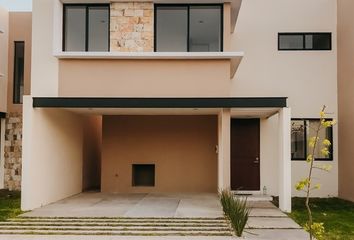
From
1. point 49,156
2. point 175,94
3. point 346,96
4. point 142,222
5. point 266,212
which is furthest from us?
point 346,96

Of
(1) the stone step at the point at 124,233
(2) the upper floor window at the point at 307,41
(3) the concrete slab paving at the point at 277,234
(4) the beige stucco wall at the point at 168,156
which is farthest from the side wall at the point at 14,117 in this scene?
(3) the concrete slab paving at the point at 277,234

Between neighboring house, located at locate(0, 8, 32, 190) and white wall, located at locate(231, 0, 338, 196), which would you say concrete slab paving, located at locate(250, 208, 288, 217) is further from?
neighboring house, located at locate(0, 8, 32, 190)

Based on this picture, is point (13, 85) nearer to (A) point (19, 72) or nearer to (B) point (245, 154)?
(A) point (19, 72)

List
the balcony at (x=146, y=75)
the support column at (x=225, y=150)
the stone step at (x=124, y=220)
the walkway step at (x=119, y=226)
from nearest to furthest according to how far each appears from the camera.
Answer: the walkway step at (x=119, y=226)
the stone step at (x=124, y=220)
the support column at (x=225, y=150)
the balcony at (x=146, y=75)

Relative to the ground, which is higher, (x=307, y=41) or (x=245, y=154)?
(x=307, y=41)

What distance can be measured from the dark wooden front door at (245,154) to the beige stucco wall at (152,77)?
362 centimetres

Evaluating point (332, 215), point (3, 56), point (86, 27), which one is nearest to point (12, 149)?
point (3, 56)

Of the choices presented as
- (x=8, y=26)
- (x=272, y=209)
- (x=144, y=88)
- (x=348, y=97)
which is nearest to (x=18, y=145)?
(x=8, y=26)

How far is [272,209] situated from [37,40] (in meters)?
8.26

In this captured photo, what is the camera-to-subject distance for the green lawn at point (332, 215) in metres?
10.6

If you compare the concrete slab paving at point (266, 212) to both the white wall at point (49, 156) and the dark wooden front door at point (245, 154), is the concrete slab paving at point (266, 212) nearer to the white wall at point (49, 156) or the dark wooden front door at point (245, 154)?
the dark wooden front door at point (245, 154)

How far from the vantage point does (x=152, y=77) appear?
14125mm

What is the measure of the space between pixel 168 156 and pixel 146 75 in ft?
14.5

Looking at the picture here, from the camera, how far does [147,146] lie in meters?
17.7
